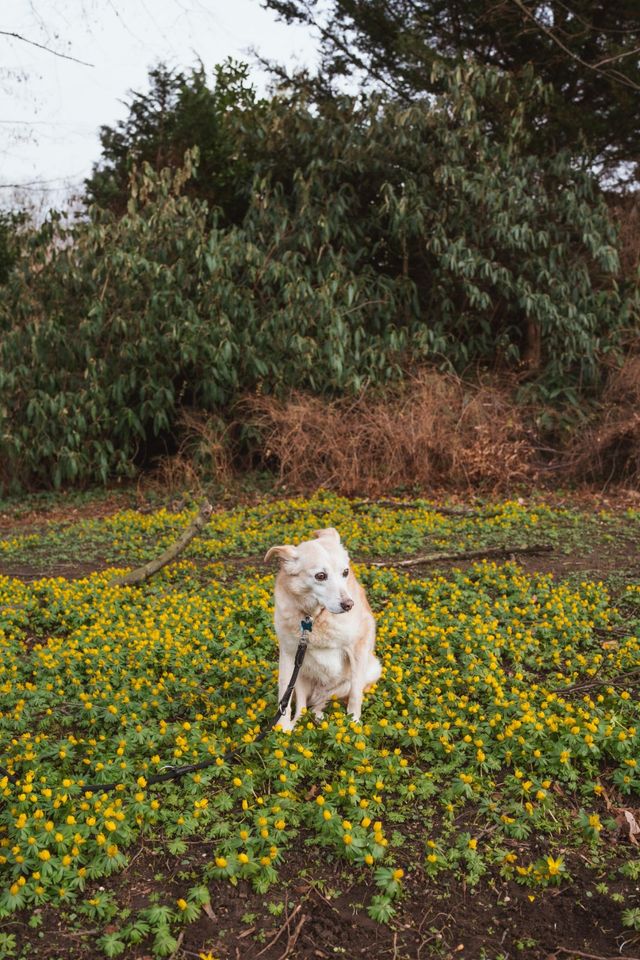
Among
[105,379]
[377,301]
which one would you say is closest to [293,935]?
[105,379]

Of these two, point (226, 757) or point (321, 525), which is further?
point (321, 525)

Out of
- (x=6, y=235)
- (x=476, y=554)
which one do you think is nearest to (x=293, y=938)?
(x=476, y=554)

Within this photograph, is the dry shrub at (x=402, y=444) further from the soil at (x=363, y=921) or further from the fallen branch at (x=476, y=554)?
the soil at (x=363, y=921)

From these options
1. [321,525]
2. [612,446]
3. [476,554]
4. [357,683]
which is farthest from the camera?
[612,446]

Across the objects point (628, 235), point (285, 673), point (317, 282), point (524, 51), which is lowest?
point (285, 673)

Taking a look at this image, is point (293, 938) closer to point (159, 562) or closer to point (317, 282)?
point (159, 562)

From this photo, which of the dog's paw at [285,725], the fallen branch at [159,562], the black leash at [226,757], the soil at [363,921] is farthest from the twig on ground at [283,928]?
the fallen branch at [159,562]

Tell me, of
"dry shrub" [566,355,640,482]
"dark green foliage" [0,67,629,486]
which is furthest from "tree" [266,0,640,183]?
"dry shrub" [566,355,640,482]

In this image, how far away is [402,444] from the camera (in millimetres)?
11867

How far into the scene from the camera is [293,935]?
2.90m

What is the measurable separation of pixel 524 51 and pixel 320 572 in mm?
14760

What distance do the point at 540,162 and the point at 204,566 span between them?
10758 mm

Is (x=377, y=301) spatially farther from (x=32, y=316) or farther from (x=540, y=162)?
(x=32, y=316)

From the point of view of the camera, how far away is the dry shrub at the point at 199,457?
12945 millimetres
